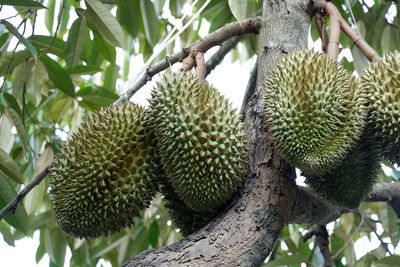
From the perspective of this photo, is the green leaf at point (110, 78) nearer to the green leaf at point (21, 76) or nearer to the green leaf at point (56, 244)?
the green leaf at point (21, 76)

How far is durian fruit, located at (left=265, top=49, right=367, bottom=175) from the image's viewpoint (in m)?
1.54

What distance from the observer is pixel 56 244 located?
280 cm

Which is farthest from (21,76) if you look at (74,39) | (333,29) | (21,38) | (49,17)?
(333,29)

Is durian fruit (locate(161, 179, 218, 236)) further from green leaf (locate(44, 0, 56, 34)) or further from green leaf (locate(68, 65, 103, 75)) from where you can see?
green leaf (locate(44, 0, 56, 34))

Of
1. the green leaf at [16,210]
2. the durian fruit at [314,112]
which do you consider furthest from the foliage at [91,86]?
the durian fruit at [314,112]

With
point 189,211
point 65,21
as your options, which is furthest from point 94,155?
point 65,21

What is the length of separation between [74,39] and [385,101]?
1.29 metres

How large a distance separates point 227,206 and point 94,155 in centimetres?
43

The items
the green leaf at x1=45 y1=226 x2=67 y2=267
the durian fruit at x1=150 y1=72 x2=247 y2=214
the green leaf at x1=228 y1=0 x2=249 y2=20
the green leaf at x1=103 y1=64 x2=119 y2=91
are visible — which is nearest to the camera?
the durian fruit at x1=150 y1=72 x2=247 y2=214

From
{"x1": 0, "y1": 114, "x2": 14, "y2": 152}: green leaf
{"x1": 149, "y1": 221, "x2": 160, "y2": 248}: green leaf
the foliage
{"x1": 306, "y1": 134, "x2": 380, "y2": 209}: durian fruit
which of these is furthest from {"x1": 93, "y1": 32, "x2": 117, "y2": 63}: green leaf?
{"x1": 306, "y1": 134, "x2": 380, "y2": 209}: durian fruit

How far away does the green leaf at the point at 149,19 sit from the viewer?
250 cm

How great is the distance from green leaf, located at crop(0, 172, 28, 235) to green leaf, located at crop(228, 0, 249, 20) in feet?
3.29

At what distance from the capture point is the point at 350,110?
1.59 meters

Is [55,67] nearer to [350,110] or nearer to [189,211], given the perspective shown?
[189,211]
